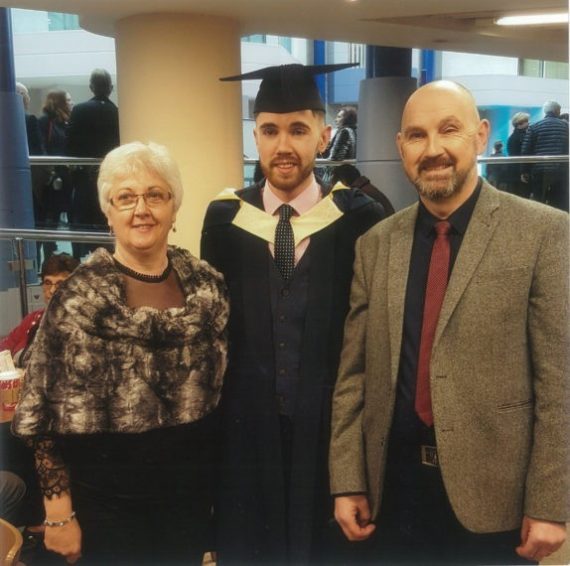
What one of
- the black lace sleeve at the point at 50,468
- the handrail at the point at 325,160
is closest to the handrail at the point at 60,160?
the handrail at the point at 325,160

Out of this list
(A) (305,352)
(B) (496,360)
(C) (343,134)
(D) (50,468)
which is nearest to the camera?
(B) (496,360)

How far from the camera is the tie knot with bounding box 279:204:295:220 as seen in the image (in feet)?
5.54

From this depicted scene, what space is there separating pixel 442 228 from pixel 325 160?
46 cm

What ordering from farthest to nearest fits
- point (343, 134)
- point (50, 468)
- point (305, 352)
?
point (343, 134) < point (305, 352) < point (50, 468)

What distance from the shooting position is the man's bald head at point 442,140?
141 centimetres

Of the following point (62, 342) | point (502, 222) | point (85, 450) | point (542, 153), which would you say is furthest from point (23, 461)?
point (542, 153)

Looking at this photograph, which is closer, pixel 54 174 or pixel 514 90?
pixel 514 90

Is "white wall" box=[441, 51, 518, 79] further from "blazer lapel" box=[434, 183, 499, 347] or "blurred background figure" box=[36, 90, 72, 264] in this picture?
"blurred background figure" box=[36, 90, 72, 264]

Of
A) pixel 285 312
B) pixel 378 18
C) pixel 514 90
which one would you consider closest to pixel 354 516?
pixel 285 312

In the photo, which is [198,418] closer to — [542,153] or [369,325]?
[369,325]

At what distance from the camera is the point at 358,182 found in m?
1.78

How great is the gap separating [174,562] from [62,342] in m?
0.64

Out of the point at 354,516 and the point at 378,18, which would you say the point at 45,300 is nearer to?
the point at 354,516

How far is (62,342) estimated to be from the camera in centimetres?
144
